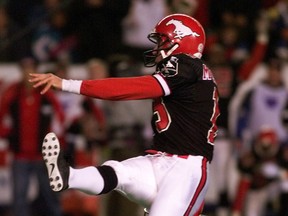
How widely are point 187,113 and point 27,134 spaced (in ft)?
13.2

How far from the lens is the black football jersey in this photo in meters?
7.93

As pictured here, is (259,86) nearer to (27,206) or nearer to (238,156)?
(238,156)

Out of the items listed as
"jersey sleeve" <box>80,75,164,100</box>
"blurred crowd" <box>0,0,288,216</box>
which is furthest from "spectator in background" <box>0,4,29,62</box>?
"jersey sleeve" <box>80,75,164,100</box>

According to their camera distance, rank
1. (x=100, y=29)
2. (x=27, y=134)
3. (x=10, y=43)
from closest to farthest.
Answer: (x=27, y=134), (x=100, y=29), (x=10, y=43)

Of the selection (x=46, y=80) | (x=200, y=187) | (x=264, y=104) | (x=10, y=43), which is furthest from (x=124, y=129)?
(x=46, y=80)

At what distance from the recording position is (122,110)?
12273 mm

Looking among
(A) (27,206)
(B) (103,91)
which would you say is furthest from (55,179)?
(A) (27,206)

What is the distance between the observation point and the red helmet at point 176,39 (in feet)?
26.4

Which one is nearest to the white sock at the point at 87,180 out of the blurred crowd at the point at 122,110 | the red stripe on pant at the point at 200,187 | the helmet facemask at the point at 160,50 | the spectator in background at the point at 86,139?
the red stripe on pant at the point at 200,187

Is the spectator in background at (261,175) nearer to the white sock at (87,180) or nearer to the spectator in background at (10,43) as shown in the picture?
the spectator in background at (10,43)

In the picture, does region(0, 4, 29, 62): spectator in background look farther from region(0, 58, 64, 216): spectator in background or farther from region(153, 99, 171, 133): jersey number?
region(153, 99, 171, 133): jersey number

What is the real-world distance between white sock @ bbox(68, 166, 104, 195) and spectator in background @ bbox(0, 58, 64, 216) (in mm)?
4050

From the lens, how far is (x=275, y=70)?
40.0 ft

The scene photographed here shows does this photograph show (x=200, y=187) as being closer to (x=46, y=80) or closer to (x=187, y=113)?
(x=187, y=113)
